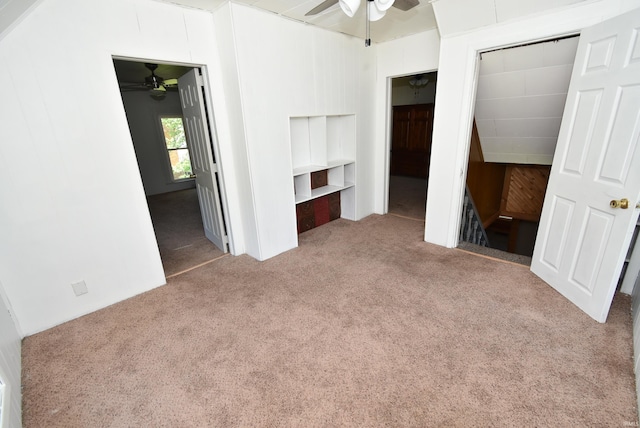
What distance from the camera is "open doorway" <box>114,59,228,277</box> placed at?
130 inches

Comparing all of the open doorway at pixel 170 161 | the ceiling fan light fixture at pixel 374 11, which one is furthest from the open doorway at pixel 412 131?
the ceiling fan light fixture at pixel 374 11

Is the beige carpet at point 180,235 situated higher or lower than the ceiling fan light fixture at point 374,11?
lower

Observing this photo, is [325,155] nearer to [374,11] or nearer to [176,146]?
[374,11]

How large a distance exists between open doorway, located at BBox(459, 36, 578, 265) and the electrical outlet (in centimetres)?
378

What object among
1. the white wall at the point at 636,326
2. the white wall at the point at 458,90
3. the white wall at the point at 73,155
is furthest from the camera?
the white wall at the point at 458,90

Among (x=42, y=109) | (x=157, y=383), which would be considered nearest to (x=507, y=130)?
(x=157, y=383)

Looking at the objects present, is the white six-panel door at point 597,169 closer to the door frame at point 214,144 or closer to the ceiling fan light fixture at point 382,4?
the ceiling fan light fixture at point 382,4

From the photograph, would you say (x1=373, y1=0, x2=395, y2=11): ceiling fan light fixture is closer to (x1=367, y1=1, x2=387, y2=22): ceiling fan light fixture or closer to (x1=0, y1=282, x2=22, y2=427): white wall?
(x1=367, y1=1, x2=387, y2=22): ceiling fan light fixture

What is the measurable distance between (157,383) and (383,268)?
2061 mm

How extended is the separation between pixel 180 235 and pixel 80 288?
1.78 meters

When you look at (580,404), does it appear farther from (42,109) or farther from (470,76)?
(42,109)

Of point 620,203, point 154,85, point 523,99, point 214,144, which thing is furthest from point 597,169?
point 154,85

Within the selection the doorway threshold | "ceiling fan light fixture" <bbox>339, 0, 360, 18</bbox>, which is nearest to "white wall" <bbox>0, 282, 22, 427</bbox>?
"ceiling fan light fixture" <bbox>339, 0, 360, 18</bbox>

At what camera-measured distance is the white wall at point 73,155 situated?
191 cm
